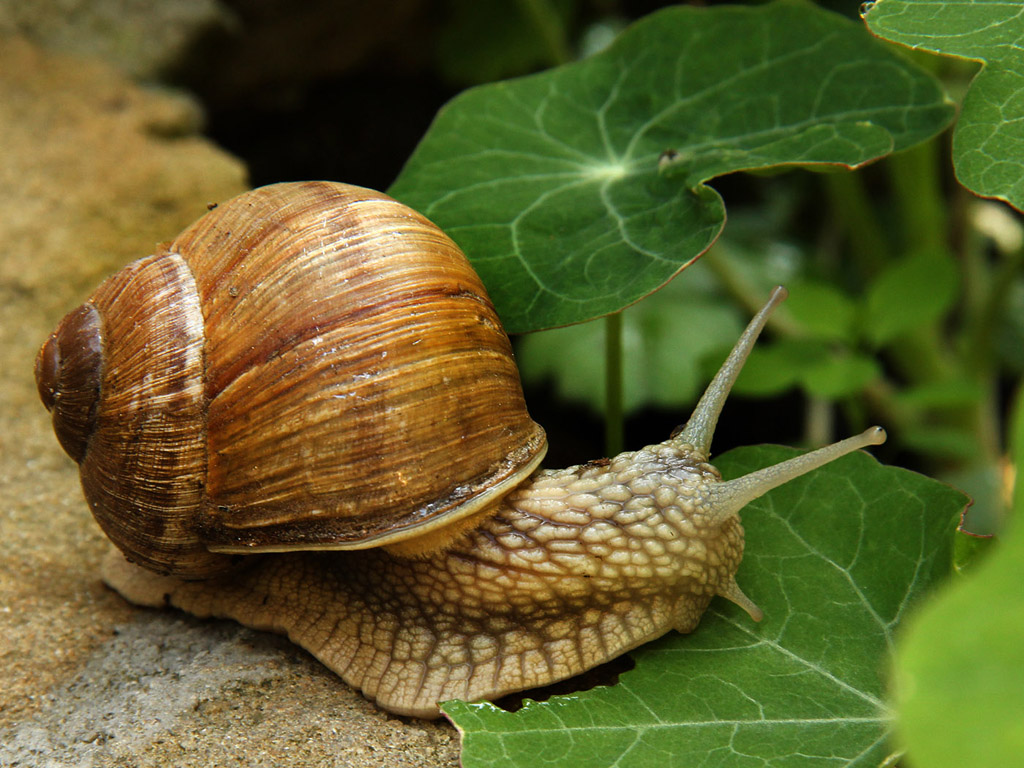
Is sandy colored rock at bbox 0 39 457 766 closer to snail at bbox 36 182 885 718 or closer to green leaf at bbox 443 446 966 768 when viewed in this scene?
snail at bbox 36 182 885 718

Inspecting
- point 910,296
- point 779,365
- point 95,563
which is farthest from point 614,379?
point 95,563

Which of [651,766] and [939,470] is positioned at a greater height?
[651,766]

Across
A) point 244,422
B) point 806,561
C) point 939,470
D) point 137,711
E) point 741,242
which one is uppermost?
point 244,422

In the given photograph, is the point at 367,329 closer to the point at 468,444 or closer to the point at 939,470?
the point at 468,444

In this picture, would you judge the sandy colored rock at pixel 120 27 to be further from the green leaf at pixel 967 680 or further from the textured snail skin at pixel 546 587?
the green leaf at pixel 967 680

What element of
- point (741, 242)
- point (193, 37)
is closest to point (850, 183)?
point (741, 242)

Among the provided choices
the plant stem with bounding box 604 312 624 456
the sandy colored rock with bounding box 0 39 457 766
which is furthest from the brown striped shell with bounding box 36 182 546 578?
the plant stem with bounding box 604 312 624 456
